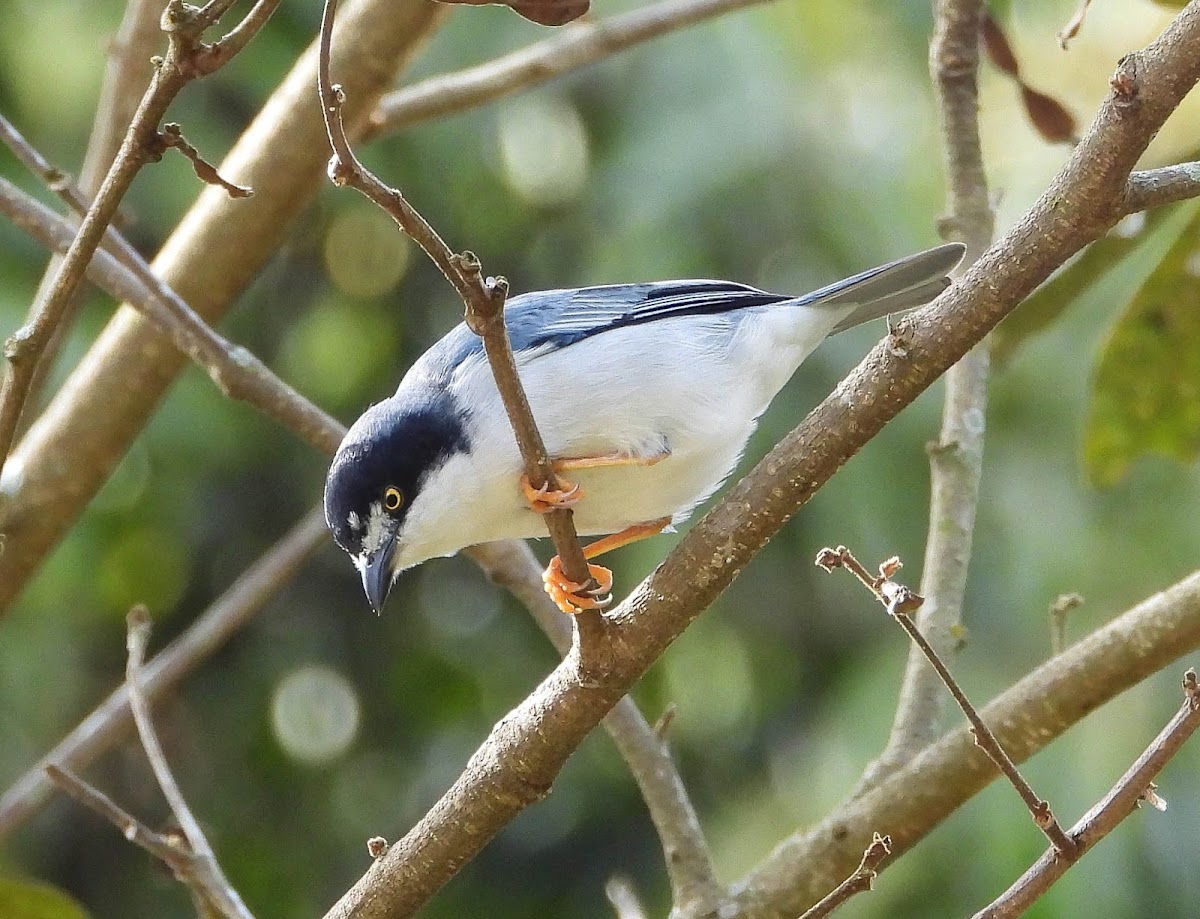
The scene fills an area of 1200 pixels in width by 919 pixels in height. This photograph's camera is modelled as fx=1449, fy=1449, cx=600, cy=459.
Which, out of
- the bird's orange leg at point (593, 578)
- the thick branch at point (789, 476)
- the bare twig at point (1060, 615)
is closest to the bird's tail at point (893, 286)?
the bird's orange leg at point (593, 578)

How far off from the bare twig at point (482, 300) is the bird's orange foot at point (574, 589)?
2cm

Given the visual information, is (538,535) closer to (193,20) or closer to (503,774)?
(503,774)

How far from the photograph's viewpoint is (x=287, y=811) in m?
7.02

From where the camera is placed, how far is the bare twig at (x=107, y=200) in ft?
5.88

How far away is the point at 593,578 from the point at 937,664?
825 millimetres

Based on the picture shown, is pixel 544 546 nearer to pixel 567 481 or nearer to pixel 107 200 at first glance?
pixel 567 481

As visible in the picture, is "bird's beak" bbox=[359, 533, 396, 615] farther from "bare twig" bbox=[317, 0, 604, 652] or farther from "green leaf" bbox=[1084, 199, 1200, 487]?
"green leaf" bbox=[1084, 199, 1200, 487]

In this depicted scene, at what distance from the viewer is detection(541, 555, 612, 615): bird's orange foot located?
2262 millimetres

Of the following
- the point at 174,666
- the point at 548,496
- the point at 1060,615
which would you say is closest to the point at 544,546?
the point at 174,666

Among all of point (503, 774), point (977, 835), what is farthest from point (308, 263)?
point (503, 774)

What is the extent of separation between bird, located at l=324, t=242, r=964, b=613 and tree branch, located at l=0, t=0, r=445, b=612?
1.76 feet

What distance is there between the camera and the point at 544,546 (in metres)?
5.93

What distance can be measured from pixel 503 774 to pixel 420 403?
97cm

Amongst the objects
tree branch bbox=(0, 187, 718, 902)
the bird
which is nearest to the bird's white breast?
the bird
